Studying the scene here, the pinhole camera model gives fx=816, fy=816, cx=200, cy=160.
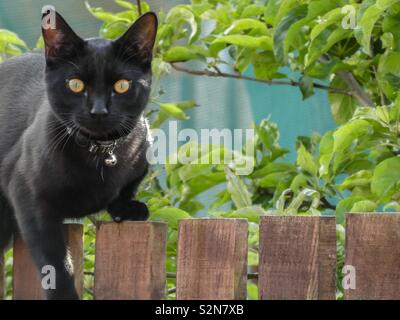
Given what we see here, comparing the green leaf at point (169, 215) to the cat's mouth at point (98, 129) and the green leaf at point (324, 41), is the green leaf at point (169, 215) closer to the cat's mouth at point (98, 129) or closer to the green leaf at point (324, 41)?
the cat's mouth at point (98, 129)

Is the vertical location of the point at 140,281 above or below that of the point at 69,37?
below

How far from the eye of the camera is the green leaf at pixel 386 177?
1683 mm

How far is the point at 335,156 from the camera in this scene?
1.79 m

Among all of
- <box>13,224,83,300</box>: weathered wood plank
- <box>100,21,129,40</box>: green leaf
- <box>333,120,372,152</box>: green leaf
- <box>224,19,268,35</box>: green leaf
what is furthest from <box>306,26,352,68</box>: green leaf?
<box>13,224,83,300</box>: weathered wood plank

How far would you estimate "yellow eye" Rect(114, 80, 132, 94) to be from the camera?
173cm

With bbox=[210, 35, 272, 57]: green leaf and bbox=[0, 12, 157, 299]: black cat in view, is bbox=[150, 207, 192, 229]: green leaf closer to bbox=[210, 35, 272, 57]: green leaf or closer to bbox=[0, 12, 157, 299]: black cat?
bbox=[0, 12, 157, 299]: black cat

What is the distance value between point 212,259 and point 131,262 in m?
0.17

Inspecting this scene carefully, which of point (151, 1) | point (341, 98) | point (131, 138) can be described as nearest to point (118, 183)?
point (131, 138)

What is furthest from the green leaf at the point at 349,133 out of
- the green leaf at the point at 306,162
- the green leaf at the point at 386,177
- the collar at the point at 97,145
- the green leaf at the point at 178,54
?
the green leaf at the point at 178,54

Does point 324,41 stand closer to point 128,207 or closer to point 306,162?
point 306,162

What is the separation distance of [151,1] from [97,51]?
1.14 metres

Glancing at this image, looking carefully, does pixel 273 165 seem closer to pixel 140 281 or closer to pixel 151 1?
pixel 140 281

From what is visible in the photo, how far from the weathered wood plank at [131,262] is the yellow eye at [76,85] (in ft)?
1.01

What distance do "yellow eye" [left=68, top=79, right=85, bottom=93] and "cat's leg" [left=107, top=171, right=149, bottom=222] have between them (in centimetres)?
28
